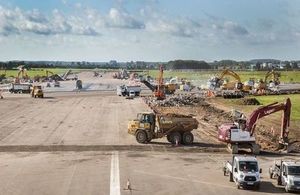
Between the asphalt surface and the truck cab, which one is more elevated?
the truck cab

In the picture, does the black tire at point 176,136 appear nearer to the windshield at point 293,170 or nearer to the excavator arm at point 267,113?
the excavator arm at point 267,113

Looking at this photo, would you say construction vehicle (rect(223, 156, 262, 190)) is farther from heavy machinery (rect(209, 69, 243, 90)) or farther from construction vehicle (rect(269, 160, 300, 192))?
heavy machinery (rect(209, 69, 243, 90))

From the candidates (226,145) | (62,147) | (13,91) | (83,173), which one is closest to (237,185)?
(83,173)

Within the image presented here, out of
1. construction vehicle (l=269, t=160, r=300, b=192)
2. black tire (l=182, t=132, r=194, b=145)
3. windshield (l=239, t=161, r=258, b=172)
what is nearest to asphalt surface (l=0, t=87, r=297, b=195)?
construction vehicle (l=269, t=160, r=300, b=192)

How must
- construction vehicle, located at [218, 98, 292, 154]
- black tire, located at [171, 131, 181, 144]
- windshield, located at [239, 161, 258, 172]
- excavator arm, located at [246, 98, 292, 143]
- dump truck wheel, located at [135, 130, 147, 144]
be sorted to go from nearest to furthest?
windshield, located at [239, 161, 258, 172]
construction vehicle, located at [218, 98, 292, 154]
excavator arm, located at [246, 98, 292, 143]
black tire, located at [171, 131, 181, 144]
dump truck wheel, located at [135, 130, 147, 144]

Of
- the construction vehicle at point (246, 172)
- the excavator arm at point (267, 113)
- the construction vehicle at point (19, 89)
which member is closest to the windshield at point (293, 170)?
the construction vehicle at point (246, 172)

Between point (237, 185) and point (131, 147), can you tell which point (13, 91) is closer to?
point (131, 147)
